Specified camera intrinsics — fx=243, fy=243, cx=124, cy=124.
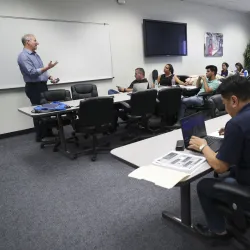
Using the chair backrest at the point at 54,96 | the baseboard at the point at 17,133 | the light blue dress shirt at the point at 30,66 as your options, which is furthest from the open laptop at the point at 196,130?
the baseboard at the point at 17,133

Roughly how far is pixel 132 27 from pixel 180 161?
5.12 meters

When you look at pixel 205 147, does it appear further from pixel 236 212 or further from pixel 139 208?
pixel 139 208

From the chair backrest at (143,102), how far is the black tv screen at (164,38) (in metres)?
2.89

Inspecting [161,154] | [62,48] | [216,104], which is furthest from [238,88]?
[62,48]

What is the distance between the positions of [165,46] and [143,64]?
84cm

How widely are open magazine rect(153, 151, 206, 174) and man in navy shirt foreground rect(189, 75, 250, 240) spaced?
6 centimetres

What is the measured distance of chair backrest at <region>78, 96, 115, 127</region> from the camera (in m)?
3.02

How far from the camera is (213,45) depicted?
7.69 meters

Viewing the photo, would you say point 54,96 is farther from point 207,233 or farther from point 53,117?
point 207,233

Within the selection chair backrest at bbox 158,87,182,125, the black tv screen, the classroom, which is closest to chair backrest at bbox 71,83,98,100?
the classroom

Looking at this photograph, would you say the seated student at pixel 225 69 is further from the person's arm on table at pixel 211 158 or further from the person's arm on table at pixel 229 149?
the person's arm on table at pixel 229 149

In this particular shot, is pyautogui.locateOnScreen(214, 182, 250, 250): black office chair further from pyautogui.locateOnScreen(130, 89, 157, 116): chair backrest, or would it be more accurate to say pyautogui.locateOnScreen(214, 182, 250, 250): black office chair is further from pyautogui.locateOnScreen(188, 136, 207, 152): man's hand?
pyautogui.locateOnScreen(130, 89, 157, 116): chair backrest

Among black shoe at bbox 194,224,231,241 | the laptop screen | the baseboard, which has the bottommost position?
black shoe at bbox 194,224,231,241

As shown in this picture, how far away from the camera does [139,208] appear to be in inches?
82.9
